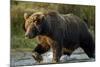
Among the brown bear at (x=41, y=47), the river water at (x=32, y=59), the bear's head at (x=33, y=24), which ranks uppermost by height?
the bear's head at (x=33, y=24)

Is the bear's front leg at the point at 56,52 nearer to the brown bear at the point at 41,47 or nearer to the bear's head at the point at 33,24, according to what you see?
the brown bear at the point at 41,47

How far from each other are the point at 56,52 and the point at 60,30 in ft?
0.89

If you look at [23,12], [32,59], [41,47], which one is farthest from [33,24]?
[32,59]

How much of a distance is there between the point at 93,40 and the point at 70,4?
560mm

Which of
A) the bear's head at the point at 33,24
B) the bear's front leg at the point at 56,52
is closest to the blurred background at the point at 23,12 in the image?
the bear's head at the point at 33,24

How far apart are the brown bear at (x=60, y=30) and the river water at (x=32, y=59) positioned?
5 cm

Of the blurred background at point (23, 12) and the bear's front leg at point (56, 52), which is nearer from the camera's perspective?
the blurred background at point (23, 12)

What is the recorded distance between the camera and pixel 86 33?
2494mm

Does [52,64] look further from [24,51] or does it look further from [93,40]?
[93,40]

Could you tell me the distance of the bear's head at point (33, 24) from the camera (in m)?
2.22

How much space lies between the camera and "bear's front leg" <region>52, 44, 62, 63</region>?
7.63 ft

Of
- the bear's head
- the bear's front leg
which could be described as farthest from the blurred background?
the bear's front leg

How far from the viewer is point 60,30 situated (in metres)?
2.35
